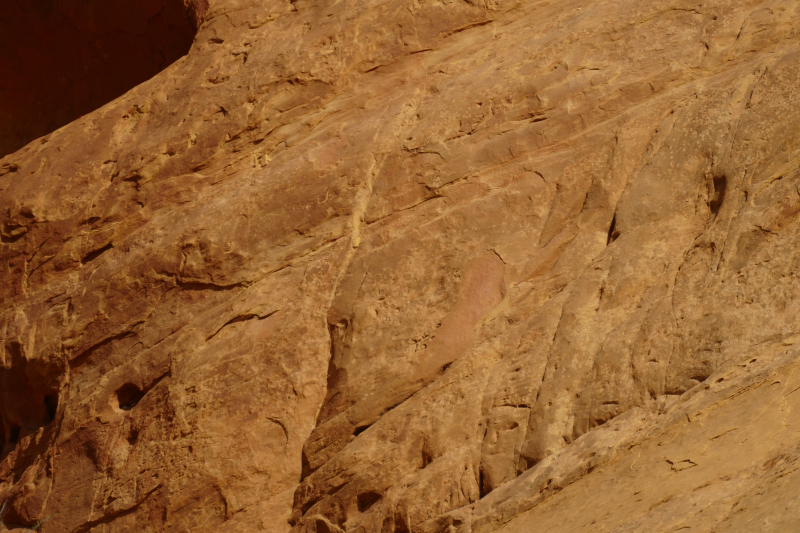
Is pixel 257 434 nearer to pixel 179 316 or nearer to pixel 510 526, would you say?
pixel 179 316

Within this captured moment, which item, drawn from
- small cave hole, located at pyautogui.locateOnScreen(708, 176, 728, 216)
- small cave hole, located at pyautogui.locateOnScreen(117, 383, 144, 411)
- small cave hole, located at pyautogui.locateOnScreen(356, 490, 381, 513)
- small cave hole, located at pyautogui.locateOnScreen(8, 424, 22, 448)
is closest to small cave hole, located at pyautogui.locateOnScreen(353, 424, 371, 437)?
small cave hole, located at pyautogui.locateOnScreen(356, 490, 381, 513)

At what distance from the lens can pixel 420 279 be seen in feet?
22.8

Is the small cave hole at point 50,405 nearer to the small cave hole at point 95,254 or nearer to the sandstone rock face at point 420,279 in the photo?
the sandstone rock face at point 420,279

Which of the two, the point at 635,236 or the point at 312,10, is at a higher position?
the point at 312,10

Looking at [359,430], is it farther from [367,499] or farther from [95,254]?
[95,254]

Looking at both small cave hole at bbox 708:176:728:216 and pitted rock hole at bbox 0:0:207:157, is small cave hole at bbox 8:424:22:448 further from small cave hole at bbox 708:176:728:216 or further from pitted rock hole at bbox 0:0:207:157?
small cave hole at bbox 708:176:728:216

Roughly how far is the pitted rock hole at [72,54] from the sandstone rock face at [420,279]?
4.34 ft

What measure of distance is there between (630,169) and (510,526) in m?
3.18

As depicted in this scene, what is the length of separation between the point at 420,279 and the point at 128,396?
3082 millimetres

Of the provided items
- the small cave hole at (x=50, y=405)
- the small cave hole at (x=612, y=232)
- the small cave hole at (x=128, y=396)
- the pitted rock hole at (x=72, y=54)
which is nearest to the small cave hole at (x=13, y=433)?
the small cave hole at (x=50, y=405)

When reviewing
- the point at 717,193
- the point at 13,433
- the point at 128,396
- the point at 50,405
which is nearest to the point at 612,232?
the point at 717,193

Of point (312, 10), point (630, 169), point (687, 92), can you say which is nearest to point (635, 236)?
point (630, 169)

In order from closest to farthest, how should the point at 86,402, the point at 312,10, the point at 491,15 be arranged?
the point at 86,402 < the point at 491,15 < the point at 312,10

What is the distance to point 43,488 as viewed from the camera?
7.70 m
